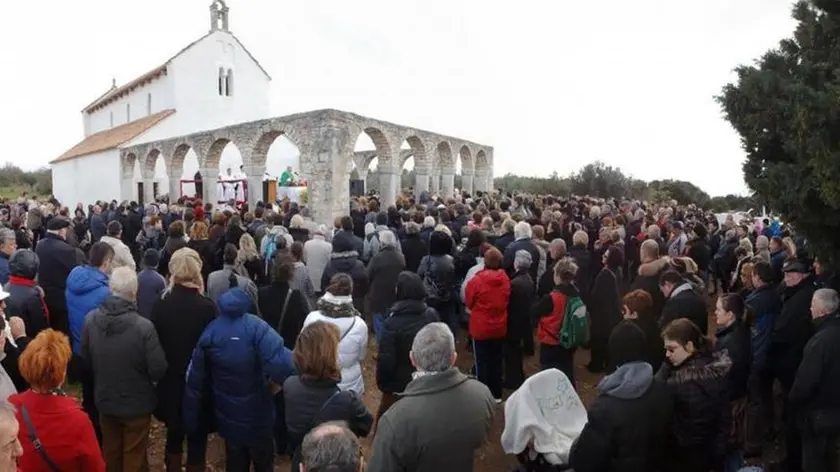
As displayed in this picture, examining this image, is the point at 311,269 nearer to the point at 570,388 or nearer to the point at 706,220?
the point at 570,388

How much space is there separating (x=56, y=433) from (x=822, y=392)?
4.81 meters

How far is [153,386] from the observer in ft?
13.5

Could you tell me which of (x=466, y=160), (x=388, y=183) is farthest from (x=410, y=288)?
(x=466, y=160)

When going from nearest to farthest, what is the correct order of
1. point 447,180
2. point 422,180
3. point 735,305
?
point 735,305 < point 422,180 < point 447,180

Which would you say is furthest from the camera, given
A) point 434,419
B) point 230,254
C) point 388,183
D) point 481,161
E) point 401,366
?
point 481,161

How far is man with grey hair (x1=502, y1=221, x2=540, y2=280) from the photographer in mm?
7328

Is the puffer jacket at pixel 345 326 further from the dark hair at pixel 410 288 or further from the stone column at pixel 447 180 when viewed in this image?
the stone column at pixel 447 180

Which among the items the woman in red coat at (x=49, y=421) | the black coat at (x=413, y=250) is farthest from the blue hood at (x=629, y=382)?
the black coat at (x=413, y=250)

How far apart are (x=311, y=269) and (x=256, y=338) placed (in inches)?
159

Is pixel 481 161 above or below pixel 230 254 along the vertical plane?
above

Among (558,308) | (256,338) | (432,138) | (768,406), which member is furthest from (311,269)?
(432,138)

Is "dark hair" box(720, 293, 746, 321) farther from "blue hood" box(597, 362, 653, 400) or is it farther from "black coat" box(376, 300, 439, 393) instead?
"black coat" box(376, 300, 439, 393)

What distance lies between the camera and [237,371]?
3.86 m

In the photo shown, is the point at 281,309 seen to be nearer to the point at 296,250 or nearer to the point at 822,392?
the point at 296,250
